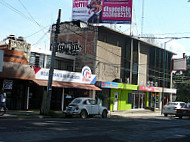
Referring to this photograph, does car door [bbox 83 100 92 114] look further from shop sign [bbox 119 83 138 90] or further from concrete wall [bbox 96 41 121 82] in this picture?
shop sign [bbox 119 83 138 90]

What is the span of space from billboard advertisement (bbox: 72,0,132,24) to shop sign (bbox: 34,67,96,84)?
10505mm

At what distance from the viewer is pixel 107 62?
33.5m

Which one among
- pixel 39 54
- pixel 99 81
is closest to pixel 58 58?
pixel 39 54

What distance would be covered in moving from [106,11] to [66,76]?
46.7 ft

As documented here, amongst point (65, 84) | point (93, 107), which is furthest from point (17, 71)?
point (93, 107)

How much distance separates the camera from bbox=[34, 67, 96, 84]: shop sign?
24194 millimetres

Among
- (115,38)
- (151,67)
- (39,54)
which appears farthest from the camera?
(151,67)

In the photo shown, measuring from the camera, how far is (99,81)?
3022 centimetres

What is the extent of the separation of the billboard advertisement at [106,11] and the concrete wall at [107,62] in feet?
14.2

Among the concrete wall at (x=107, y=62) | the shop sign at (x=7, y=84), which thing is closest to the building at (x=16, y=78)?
the shop sign at (x=7, y=84)

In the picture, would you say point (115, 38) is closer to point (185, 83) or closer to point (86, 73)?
point (86, 73)

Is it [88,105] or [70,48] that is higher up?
[70,48]

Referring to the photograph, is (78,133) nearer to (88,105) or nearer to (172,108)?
(88,105)

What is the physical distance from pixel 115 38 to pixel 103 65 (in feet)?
16.5
